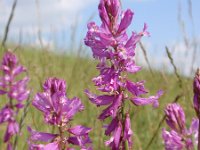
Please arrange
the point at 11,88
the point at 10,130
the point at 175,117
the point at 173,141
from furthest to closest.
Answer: the point at 11,88 → the point at 10,130 → the point at 173,141 → the point at 175,117

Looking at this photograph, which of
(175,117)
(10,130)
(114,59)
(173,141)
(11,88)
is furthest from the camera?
(11,88)

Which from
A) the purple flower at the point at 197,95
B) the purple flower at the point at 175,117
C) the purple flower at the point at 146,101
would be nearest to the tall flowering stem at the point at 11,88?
the purple flower at the point at 175,117

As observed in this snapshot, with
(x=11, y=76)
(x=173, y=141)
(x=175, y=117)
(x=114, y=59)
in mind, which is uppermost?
(x=11, y=76)

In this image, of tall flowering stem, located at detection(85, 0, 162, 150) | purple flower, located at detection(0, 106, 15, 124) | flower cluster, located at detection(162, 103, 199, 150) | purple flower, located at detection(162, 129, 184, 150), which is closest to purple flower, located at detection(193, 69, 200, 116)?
tall flowering stem, located at detection(85, 0, 162, 150)

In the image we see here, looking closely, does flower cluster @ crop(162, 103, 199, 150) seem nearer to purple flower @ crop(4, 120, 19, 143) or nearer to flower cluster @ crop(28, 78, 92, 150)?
flower cluster @ crop(28, 78, 92, 150)

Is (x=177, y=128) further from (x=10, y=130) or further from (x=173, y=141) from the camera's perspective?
(x=10, y=130)

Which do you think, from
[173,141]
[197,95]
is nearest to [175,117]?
[173,141]

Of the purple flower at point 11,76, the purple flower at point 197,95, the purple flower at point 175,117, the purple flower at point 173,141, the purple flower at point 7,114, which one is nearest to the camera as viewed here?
the purple flower at point 197,95

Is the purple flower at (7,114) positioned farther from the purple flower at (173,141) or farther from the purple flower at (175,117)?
the purple flower at (175,117)

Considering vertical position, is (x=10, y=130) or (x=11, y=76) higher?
(x=11, y=76)
